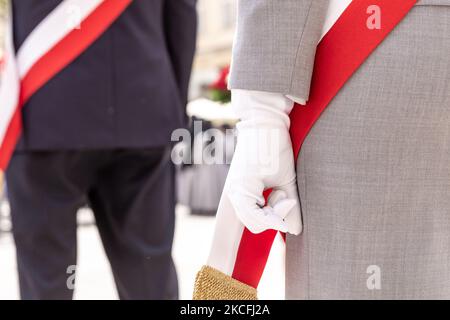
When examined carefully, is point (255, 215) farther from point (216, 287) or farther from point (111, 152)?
point (111, 152)

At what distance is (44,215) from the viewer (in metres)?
1.66

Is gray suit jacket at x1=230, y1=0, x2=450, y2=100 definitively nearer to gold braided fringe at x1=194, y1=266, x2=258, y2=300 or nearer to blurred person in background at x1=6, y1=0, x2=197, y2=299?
gold braided fringe at x1=194, y1=266, x2=258, y2=300

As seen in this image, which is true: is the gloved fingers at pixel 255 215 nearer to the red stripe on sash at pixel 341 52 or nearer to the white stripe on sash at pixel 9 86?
the red stripe on sash at pixel 341 52

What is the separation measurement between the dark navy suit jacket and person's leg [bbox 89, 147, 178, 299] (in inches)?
3.9

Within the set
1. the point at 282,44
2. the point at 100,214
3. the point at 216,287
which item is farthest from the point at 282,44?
the point at 100,214

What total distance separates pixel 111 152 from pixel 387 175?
855 millimetres

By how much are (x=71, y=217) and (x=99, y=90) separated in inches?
13.1

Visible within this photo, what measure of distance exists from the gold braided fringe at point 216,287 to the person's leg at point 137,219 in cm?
70

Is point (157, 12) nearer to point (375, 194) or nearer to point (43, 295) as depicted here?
point (43, 295)

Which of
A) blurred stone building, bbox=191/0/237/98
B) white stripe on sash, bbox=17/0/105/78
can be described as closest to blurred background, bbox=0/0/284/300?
white stripe on sash, bbox=17/0/105/78

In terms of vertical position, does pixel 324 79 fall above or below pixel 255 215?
above

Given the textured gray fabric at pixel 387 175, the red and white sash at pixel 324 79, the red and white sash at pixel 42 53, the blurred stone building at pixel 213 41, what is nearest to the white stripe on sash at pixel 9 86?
the red and white sash at pixel 42 53

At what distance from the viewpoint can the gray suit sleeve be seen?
1.07 m

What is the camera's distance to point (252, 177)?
Result: 3.55 feet
